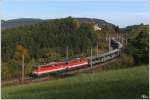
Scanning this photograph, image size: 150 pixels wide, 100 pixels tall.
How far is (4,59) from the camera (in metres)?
5.58

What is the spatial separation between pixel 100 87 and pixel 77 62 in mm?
2754

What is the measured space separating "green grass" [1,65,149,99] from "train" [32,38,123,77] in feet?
3.45

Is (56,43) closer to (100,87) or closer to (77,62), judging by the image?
(77,62)

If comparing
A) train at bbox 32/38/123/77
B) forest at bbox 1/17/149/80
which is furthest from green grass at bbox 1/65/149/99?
train at bbox 32/38/123/77

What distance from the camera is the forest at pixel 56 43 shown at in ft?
14.9

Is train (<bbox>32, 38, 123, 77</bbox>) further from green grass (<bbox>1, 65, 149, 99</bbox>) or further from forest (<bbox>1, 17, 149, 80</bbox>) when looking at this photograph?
green grass (<bbox>1, 65, 149, 99</bbox>)

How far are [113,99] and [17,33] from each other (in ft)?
13.2

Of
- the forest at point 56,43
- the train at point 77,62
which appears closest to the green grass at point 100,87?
the forest at point 56,43

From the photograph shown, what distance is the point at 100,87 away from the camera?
11.7 ft

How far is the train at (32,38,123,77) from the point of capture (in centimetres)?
505

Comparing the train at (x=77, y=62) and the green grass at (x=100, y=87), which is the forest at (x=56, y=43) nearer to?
the train at (x=77, y=62)

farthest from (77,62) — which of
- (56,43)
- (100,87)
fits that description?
(100,87)

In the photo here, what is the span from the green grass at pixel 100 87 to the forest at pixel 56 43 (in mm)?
464

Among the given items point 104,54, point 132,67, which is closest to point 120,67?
point 132,67
